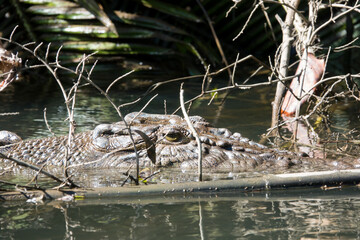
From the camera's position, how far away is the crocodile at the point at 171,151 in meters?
6.00

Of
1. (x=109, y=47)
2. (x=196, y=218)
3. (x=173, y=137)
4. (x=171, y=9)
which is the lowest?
(x=196, y=218)

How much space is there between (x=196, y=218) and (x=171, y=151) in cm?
180

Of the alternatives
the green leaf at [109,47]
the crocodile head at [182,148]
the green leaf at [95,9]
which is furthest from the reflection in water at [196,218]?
the green leaf at [109,47]

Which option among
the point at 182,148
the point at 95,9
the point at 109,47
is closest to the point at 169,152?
the point at 182,148

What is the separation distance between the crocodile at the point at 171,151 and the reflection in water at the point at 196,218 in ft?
3.02

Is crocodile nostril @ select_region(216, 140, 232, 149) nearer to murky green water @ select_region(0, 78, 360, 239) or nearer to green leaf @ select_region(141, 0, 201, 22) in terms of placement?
murky green water @ select_region(0, 78, 360, 239)

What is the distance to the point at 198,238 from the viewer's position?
405 centimetres

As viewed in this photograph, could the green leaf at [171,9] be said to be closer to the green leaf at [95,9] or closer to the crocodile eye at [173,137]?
the green leaf at [95,9]

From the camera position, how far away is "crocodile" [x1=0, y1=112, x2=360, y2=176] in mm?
6004

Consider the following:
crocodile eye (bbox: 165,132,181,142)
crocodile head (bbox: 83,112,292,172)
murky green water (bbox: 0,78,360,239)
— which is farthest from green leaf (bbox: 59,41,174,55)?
murky green water (bbox: 0,78,360,239)

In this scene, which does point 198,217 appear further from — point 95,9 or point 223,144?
point 95,9

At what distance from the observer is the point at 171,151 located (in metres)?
6.25

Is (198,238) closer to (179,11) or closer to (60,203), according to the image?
(60,203)

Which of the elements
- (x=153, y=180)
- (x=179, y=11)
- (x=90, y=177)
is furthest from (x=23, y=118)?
(x=179, y=11)
